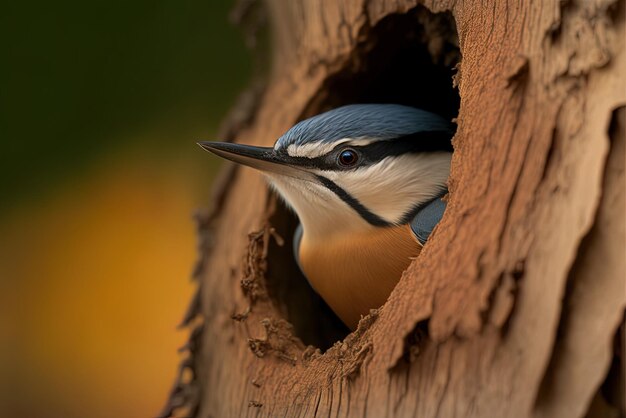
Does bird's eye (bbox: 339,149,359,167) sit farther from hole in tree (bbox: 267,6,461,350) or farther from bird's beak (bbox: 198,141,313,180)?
hole in tree (bbox: 267,6,461,350)

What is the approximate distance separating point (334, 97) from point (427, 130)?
1.38ft

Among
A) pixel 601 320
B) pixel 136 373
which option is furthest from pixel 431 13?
pixel 136 373

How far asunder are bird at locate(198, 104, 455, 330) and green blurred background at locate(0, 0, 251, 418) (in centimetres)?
176

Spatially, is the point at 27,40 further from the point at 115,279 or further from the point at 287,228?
the point at 287,228

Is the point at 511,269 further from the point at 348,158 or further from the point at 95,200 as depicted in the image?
the point at 95,200

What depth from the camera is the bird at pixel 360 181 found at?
81.7 inches

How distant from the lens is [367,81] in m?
2.48

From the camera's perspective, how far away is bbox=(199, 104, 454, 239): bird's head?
2080 mm

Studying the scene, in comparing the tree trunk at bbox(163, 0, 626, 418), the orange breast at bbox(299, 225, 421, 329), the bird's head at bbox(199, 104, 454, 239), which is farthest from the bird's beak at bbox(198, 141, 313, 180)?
the tree trunk at bbox(163, 0, 626, 418)

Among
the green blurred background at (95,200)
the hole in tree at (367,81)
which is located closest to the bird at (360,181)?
the hole in tree at (367,81)

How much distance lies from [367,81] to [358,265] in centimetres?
67

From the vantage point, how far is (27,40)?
141 inches

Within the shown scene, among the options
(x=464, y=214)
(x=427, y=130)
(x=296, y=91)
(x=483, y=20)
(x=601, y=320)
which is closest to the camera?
(x=601, y=320)

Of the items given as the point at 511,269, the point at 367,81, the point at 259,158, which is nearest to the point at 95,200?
→ the point at 367,81
